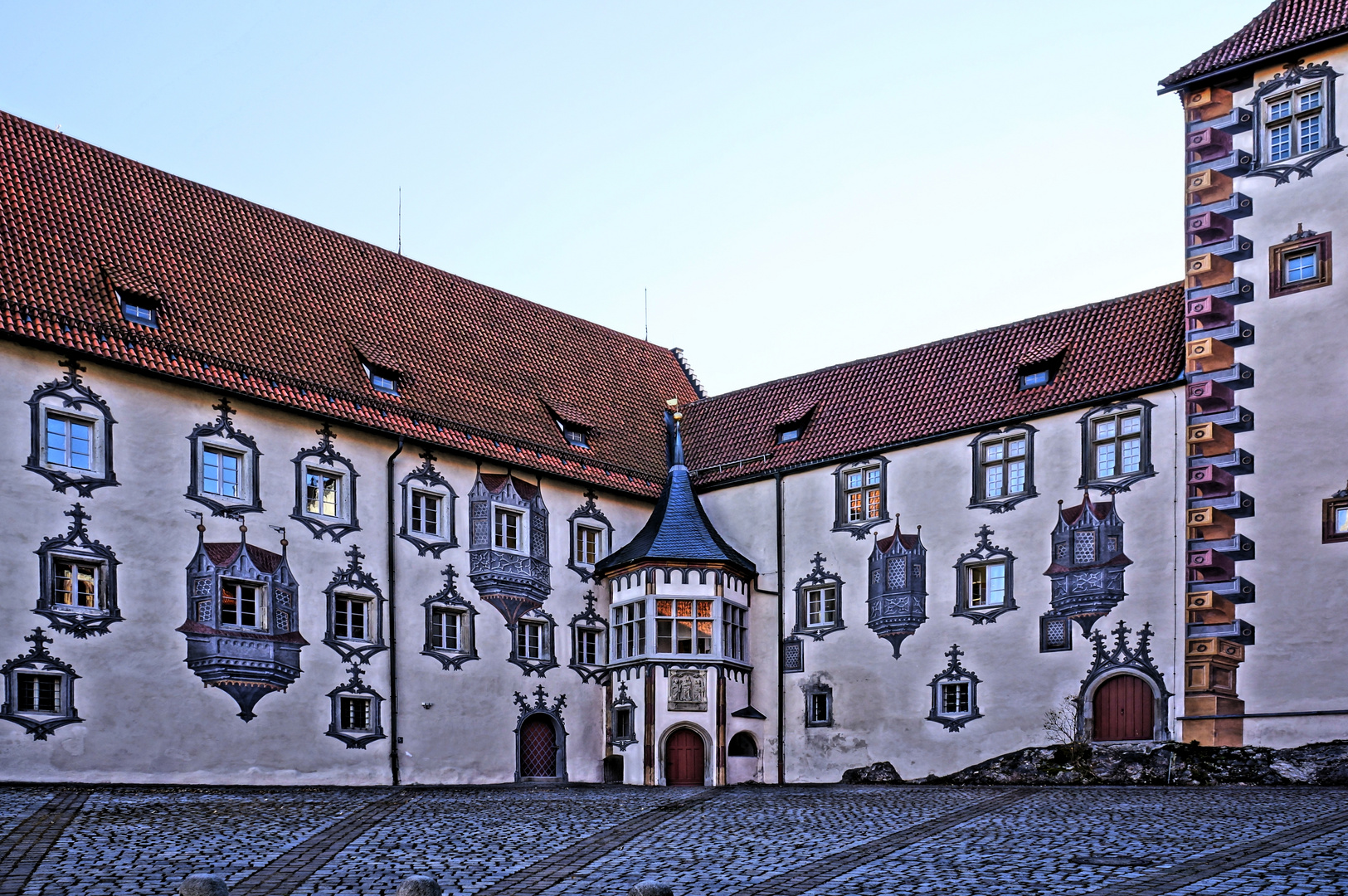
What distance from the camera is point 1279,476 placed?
91.5 ft

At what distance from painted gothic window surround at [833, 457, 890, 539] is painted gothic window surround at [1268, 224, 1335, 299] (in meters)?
8.93

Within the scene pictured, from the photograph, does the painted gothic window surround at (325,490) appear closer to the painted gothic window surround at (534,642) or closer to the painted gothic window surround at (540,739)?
the painted gothic window surround at (534,642)

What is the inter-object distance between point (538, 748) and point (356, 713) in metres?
4.73

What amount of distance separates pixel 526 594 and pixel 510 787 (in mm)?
4128

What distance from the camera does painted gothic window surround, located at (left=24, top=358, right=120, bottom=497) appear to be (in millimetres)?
25875

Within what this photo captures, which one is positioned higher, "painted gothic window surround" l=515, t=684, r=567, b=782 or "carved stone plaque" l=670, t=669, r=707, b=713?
"carved stone plaque" l=670, t=669, r=707, b=713

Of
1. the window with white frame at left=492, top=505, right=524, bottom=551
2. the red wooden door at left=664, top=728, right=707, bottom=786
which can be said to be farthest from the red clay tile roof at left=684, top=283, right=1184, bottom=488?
the red wooden door at left=664, top=728, right=707, bottom=786

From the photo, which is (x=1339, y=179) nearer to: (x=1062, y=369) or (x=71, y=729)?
(x=1062, y=369)

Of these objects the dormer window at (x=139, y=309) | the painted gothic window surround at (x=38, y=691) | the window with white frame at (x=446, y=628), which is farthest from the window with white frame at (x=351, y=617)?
the dormer window at (x=139, y=309)

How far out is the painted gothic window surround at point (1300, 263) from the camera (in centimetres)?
2816

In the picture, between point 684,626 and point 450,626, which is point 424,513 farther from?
point 684,626

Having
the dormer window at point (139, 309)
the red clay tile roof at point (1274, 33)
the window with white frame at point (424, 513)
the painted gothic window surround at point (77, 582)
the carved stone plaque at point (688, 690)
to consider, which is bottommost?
the carved stone plaque at point (688, 690)

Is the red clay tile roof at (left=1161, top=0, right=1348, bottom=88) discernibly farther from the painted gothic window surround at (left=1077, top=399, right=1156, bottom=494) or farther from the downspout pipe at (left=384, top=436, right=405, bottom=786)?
the downspout pipe at (left=384, top=436, right=405, bottom=786)

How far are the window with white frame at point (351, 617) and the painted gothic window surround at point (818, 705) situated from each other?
32.5 feet
